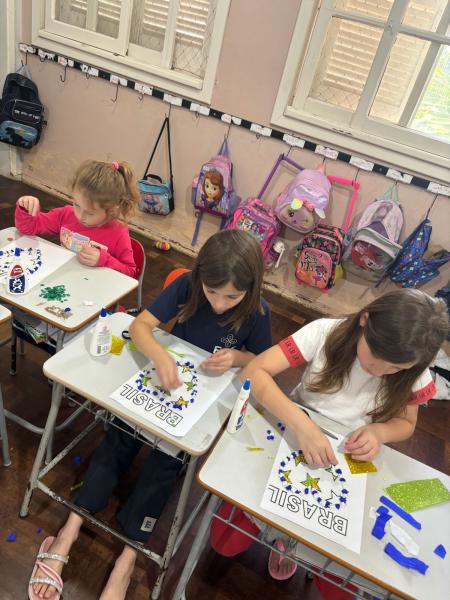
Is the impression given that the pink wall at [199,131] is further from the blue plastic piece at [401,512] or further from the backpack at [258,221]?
the blue plastic piece at [401,512]

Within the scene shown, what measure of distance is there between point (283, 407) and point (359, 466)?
24 centimetres

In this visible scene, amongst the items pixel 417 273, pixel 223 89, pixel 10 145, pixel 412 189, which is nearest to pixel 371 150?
pixel 412 189

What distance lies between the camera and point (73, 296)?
1479mm

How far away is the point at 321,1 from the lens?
2533 mm

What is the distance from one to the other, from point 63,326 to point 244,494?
72 cm

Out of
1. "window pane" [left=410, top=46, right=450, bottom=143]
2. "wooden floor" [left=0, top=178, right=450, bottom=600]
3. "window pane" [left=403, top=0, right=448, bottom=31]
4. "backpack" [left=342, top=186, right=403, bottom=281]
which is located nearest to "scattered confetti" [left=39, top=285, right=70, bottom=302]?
"wooden floor" [left=0, top=178, right=450, bottom=600]

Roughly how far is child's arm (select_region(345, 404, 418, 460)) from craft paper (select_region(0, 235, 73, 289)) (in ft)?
3.59

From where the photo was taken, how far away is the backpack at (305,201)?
2.67 meters

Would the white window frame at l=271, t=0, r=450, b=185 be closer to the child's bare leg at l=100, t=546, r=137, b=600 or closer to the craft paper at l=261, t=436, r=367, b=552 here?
the craft paper at l=261, t=436, r=367, b=552

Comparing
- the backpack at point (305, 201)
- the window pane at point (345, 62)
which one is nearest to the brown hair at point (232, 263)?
the backpack at point (305, 201)

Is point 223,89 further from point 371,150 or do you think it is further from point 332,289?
point 332,289

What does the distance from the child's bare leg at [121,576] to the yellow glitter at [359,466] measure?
709 mm

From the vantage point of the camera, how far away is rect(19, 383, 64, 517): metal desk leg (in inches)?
50.5

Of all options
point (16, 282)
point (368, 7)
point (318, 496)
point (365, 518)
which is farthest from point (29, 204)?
point (368, 7)
